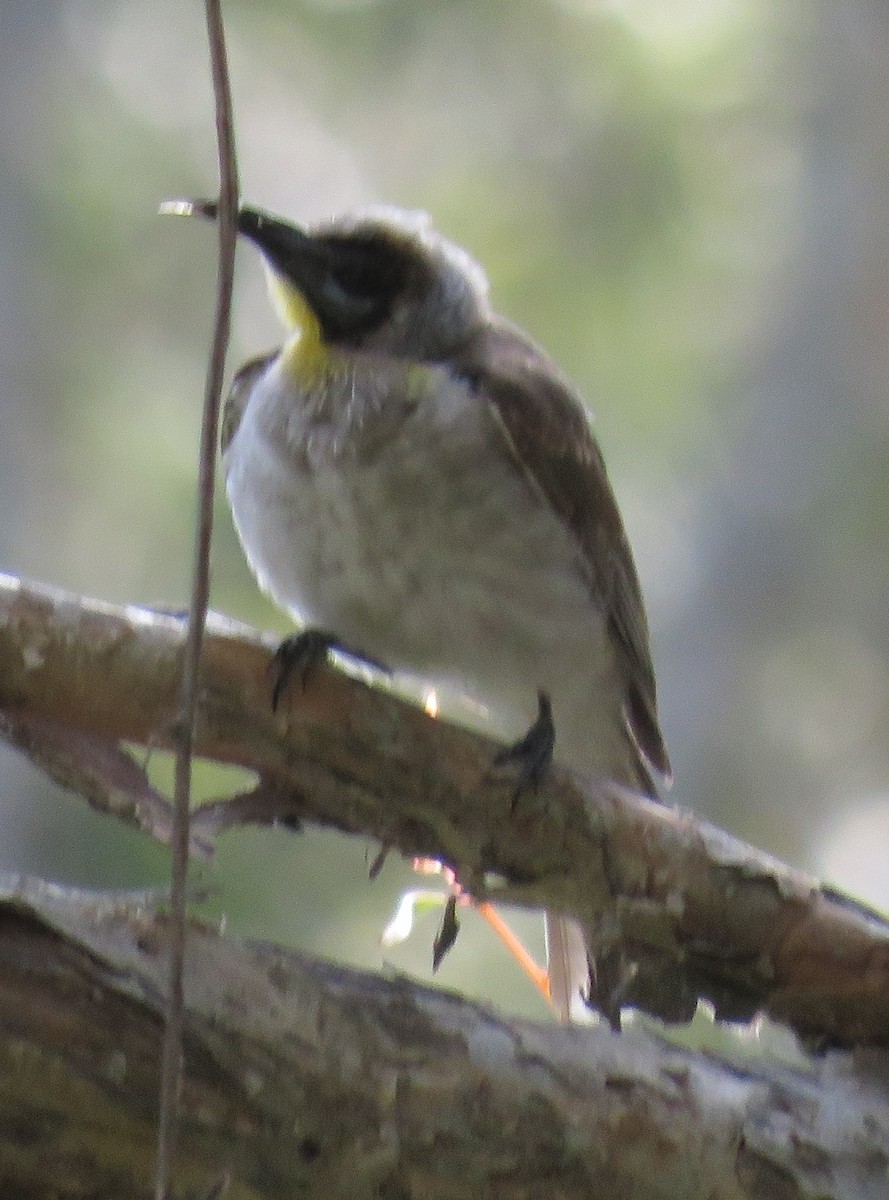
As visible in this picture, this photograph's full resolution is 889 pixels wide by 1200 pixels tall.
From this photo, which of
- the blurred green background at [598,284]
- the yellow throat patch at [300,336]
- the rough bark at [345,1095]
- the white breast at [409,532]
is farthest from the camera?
the blurred green background at [598,284]

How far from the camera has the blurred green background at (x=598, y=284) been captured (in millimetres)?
5172

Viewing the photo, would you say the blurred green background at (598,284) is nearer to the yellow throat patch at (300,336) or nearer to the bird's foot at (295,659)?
the yellow throat patch at (300,336)

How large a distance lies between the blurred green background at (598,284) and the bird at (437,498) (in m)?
2.01

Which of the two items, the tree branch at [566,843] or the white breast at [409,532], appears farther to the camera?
the white breast at [409,532]

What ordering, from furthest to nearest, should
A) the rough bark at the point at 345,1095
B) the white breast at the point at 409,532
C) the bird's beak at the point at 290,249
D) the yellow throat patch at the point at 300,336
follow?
the yellow throat patch at the point at 300,336 < the bird's beak at the point at 290,249 < the white breast at the point at 409,532 < the rough bark at the point at 345,1095

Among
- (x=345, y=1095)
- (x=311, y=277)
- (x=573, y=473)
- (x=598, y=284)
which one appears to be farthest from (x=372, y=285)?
(x=598, y=284)

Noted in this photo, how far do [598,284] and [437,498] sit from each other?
3063 millimetres

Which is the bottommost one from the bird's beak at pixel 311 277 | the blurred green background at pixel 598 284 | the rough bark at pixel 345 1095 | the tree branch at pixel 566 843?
the rough bark at pixel 345 1095

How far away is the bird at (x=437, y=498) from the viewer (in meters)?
2.63

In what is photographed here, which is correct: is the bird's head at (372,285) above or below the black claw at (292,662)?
above

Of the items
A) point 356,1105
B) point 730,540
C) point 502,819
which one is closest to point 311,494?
point 502,819

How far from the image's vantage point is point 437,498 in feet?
8.57

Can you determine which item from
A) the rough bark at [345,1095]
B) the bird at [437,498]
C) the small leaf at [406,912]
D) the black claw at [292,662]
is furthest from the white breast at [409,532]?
the rough bark at [345,1095]

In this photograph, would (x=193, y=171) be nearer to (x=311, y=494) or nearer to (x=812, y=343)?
(x=812, y=343)
